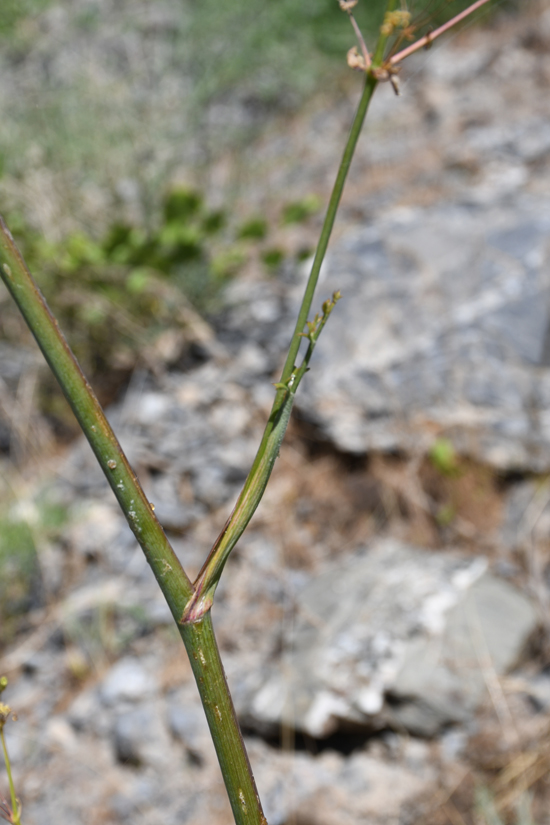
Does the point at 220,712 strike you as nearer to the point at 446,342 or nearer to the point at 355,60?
the point at 355,60

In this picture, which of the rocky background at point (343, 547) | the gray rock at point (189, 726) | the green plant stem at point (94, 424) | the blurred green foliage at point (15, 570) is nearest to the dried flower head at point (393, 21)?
the green plant stem at point (94, 424)

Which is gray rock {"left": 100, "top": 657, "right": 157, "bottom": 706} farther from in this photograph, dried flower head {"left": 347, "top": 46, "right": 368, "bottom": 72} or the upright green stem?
dried flower head {"left": 347, "top": 46, "right": 368, "bottom": 72}

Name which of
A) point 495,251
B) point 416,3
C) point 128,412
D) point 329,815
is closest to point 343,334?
point 495,251

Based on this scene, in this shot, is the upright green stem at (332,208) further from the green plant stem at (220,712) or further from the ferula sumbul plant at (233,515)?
the green plant stem at (220,712)

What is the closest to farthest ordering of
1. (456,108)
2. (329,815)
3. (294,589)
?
1. (329,815)
2. (294,589)
3. (456,108)

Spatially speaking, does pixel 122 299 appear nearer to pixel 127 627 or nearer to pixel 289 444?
pixel 289 444

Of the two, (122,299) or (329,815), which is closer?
(329,815)

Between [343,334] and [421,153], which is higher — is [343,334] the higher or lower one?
the lower one
